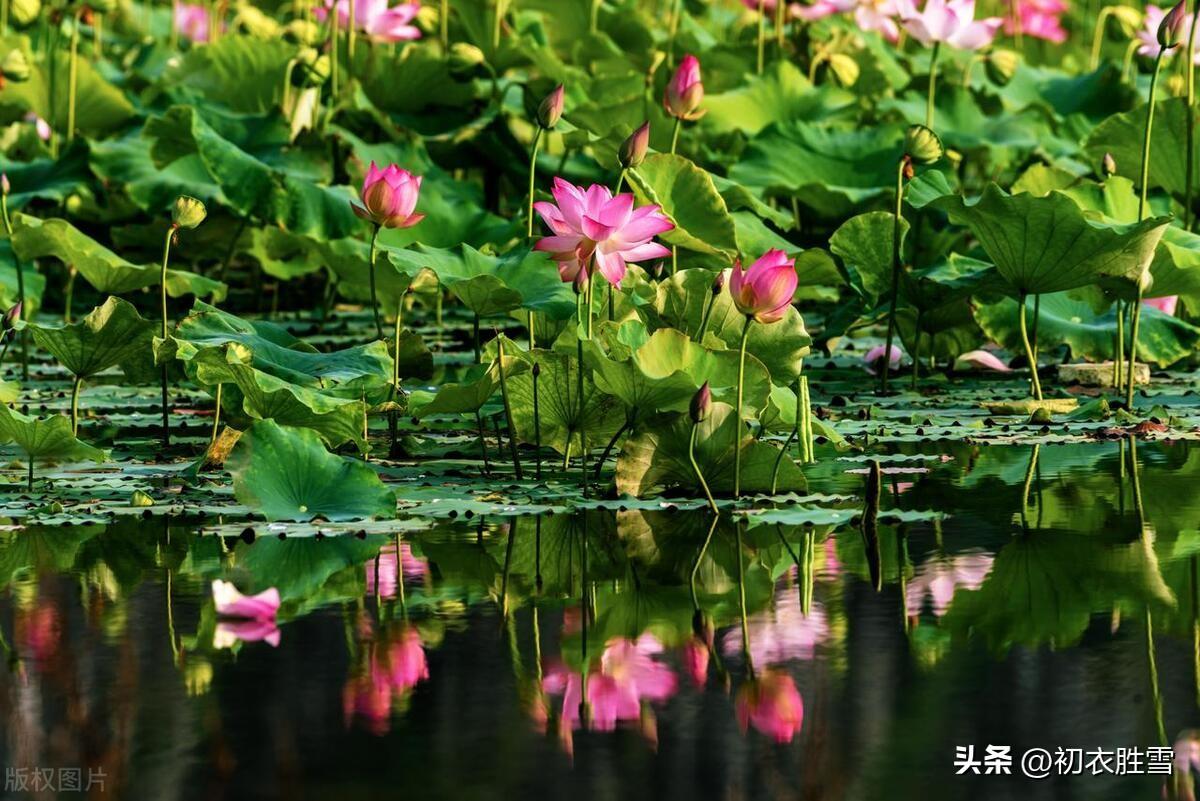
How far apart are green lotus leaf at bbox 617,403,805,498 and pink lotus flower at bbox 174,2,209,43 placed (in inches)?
202

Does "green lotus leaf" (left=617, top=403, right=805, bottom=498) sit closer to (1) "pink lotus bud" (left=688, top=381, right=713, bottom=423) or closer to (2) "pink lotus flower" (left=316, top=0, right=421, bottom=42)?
→ (1) "pink lotus bud" (left=688, top=381, right=713, bottom=423)

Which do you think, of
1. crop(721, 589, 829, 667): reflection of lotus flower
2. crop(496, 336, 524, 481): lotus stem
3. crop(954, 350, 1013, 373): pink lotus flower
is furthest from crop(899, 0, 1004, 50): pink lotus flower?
crop(721, 589, 829, 667): reflection of lotus flower

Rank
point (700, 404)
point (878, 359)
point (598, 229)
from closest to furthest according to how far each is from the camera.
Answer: point (700, 404) → point (598, 229) → point (878, 359)

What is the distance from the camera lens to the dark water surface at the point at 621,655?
1.60m

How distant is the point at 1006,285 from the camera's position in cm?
350

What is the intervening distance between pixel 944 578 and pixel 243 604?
2.61ft

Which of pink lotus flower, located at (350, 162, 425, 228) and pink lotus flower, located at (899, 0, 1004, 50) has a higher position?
pink lotus flower, located at (899, 0, 1004, 50)

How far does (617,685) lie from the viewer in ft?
6.05

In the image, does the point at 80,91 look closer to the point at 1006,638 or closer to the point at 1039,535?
the point at 1039,535

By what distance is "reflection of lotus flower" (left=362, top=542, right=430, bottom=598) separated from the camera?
7.45 feet

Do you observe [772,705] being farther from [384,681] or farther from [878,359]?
[878,359]

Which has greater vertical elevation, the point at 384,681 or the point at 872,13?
the point at 872,13

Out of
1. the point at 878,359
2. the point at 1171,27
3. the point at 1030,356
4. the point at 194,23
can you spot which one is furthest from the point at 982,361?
the point at 194,23

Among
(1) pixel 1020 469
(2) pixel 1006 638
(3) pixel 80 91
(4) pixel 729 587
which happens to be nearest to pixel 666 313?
(1) pixel 1020 469
